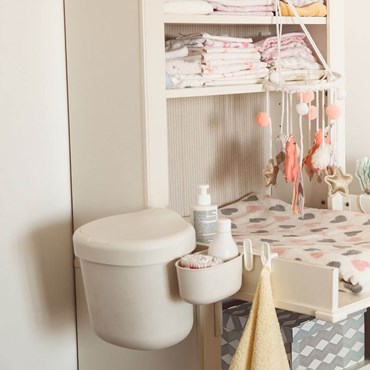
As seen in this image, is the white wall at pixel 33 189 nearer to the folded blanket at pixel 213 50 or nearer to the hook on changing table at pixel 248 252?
the folded blanket at pixel 213 50

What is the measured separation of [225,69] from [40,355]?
0.91m

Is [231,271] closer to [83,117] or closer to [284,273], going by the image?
[284,273]

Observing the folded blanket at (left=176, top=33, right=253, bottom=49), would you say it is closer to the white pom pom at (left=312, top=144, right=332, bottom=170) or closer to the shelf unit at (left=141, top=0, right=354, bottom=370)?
the shelf unit at (left=141, top=0, right=354, bottom=370)

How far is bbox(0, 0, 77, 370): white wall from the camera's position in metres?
2.20

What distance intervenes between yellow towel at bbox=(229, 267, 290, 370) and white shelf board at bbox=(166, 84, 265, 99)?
557 millimetres

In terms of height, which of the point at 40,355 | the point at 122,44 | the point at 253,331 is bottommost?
the point at 40,355

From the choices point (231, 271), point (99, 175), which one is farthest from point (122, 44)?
point (231, 271)

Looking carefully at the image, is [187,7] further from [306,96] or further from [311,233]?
[311,233]

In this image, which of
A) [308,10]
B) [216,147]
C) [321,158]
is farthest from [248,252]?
[308,10]

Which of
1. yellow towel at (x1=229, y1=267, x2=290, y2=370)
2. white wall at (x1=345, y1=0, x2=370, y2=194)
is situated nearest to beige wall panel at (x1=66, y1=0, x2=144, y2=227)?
yellow towel at (x1=229, y1=267, x2=290, y2=370)

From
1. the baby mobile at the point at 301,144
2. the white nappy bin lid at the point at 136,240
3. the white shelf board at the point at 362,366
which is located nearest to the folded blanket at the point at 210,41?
the baby mobile at the point at 301,144

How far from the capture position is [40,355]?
2316 mm

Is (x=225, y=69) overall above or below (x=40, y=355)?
above

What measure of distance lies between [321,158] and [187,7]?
0.53 m
